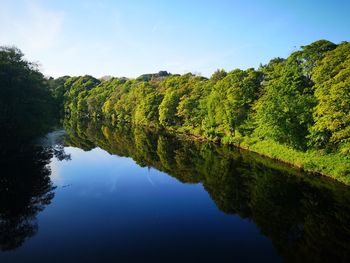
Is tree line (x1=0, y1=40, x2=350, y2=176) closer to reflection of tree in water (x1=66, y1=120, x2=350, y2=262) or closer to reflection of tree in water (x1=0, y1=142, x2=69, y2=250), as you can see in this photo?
reflection of tree in water (x1=66, y1=120, x2=350, y2=262)

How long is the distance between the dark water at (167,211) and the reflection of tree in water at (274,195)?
0.36ft

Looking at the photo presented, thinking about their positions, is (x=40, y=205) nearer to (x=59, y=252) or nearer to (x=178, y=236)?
(x=59, y=252)

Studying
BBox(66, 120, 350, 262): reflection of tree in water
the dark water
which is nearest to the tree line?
BBox(66, 120, 350, 262): reflection of tree in water

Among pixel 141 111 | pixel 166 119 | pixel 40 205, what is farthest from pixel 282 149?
pixel 141 111

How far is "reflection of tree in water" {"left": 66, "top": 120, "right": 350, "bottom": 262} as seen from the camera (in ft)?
73.4

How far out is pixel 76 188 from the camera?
1321 inches

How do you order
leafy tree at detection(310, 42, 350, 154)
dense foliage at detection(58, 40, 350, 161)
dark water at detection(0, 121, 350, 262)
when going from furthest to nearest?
1. dense foliage at detection(58, 40, 350, 161)
2. leafy tree at detection(310, 42, 350, 154)
3. dark water at detection(0, 121, 350, 262)

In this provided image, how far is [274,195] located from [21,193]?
2658 centimetres

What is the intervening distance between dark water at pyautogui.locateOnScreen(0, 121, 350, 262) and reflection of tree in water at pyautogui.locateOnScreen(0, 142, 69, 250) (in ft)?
0.29

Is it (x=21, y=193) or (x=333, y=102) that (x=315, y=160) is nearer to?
(x=333, y=102)

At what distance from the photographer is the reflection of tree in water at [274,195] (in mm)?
22363

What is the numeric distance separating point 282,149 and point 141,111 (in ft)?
198

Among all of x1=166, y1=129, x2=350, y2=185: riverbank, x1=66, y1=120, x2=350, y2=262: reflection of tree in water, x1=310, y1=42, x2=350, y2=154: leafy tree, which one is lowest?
x1=66, y1=120, x2=350, y2=262: reflection of tree in water

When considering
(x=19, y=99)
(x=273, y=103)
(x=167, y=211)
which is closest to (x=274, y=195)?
(x=167, y=211)
